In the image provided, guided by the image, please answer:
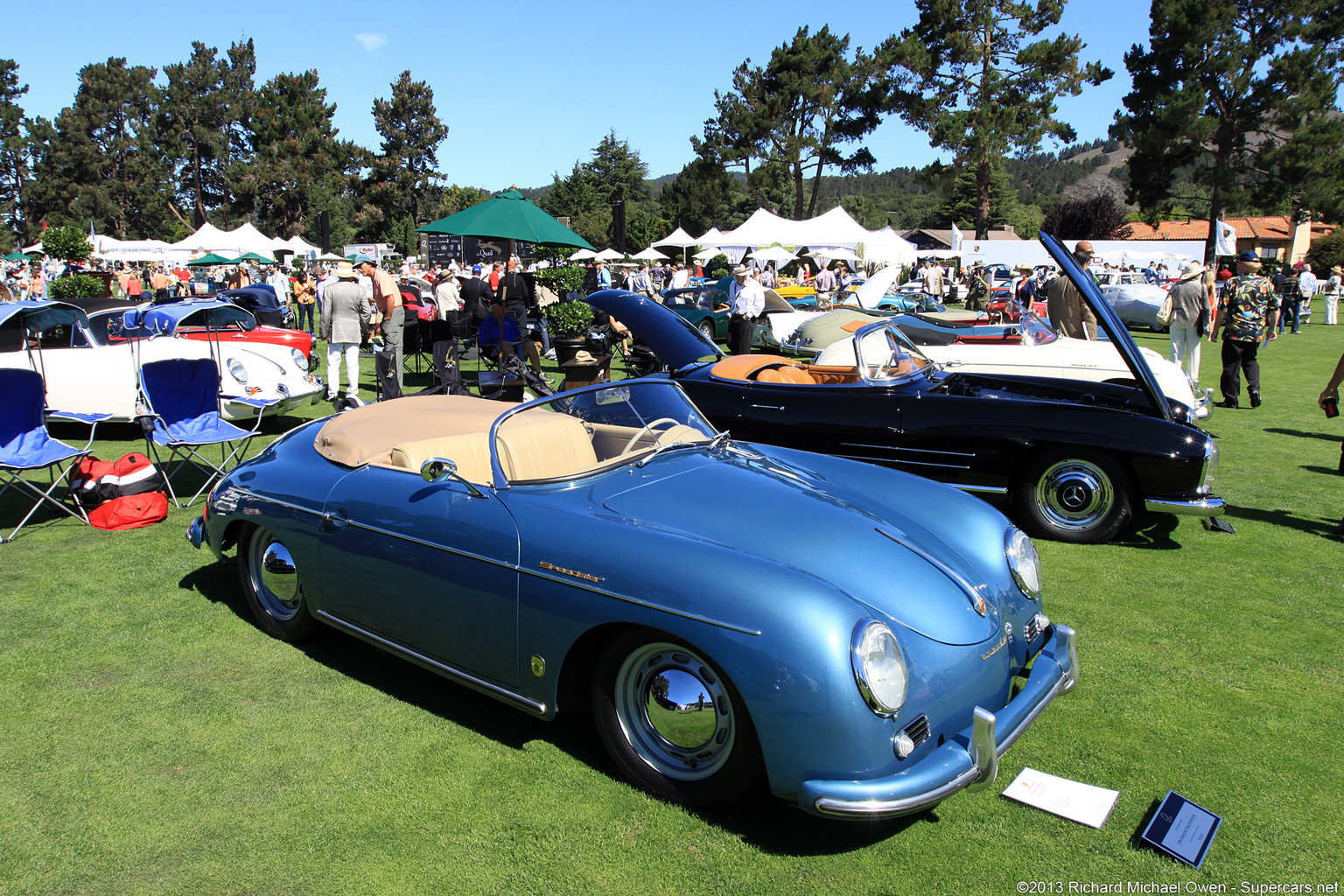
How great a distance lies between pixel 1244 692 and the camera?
3666 mm

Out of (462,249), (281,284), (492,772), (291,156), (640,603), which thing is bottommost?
(492,772)

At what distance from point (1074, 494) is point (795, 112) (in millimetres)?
52679

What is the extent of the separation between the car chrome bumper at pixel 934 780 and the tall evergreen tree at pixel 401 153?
75.0 m

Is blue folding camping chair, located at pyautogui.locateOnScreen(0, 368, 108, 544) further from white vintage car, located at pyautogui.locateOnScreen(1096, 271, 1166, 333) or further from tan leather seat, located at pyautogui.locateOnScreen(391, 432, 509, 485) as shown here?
white vintage car, located at pyautogui.locateOnScreen(1096, 271, 1166, 333)

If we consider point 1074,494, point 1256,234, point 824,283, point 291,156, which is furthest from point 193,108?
point 1256,234

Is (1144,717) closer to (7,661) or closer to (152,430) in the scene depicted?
(7,661)

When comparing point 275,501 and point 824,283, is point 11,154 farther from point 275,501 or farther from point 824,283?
point 275,501

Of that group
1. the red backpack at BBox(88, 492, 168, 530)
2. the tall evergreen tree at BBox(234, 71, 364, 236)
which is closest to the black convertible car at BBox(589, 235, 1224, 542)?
the red backpack at BBox(88, 492, 168, 530)

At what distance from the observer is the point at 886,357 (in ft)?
21.2

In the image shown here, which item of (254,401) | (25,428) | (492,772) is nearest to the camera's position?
(492,772)

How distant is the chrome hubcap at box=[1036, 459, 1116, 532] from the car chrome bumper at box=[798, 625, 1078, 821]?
327 centimetres

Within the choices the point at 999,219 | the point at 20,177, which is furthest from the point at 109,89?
the point at 999,219

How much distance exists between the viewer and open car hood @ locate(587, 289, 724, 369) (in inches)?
295

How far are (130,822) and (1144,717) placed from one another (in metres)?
3.82
